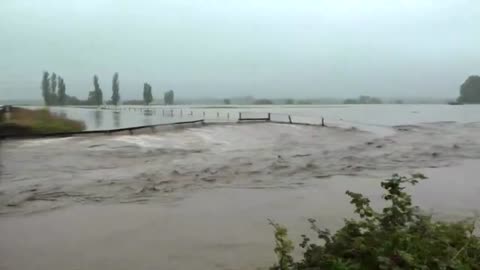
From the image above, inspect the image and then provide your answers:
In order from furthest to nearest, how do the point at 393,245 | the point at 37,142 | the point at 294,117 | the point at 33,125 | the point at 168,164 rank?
1. the point at 294,117
2. the point at 33,125
3. the point at 37,142
4. the point at 168,164
5. the point at 393,245

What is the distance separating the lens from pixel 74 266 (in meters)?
6.78

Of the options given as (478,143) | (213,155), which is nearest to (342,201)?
(213,155)

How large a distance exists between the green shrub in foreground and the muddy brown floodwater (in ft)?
8.09

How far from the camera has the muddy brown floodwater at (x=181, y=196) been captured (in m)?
7.45

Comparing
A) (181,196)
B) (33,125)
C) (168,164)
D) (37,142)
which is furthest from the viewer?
(33,125)

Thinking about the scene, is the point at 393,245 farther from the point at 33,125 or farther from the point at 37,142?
the point at 33,125

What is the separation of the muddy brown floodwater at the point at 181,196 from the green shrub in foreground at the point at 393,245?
2.46 m

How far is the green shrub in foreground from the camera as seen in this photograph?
3.79 m

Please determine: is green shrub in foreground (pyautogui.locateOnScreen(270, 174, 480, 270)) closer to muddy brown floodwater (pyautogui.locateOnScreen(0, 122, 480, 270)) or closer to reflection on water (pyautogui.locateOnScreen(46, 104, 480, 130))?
muddy brown floodwater (pyautogui.locateOnScreen(0, 122, 480, 270))

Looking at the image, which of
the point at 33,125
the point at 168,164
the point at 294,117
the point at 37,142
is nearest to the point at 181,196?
the point at 168,164

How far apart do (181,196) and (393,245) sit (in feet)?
29.4

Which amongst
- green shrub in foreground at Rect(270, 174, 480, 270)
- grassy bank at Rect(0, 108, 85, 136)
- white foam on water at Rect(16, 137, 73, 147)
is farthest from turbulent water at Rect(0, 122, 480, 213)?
green shrub in foreground at Rect(270, 174, 480, 270)

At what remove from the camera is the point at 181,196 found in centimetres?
1237

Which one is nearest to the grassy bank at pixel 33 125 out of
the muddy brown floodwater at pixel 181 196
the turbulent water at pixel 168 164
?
the turbulent water at pixel 168 164
